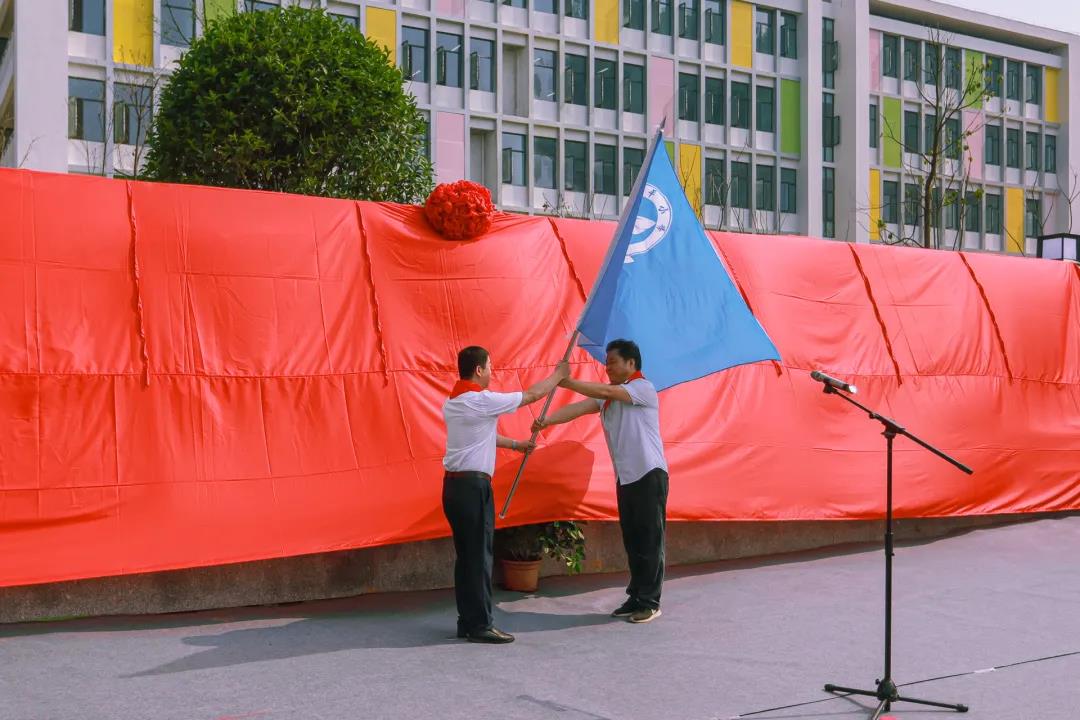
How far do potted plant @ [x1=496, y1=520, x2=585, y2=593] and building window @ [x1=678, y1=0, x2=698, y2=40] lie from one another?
35.0m

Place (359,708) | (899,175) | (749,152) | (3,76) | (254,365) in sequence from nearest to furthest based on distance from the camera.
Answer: (359,708) → (254,365) → (3,76) → (749,152) → (899,175)

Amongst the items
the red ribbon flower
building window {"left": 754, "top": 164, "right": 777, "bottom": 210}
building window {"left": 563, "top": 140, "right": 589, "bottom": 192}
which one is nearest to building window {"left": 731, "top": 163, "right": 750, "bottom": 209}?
building window {"left": 754, "top": 164, "right": 777, "bottom": 210}

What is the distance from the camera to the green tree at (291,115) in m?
11.9

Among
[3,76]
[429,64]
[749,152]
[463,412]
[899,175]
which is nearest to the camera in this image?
[463,412]

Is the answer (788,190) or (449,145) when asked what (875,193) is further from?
(449,145)

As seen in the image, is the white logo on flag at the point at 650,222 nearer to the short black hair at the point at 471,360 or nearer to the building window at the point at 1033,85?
the short black hair at the point at 471,360

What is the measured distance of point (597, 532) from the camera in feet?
30.3

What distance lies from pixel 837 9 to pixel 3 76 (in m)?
28.9

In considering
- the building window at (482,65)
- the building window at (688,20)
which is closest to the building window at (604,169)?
the building window at (482,65)

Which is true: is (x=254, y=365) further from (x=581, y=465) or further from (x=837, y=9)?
(x=837, y=9)

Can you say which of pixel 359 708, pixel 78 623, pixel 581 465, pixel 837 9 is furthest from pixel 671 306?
pixel 837 9

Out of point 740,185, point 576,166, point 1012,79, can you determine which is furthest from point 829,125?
point 576,166

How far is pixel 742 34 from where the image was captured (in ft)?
139

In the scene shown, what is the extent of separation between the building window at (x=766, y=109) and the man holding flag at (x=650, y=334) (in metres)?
35.8
